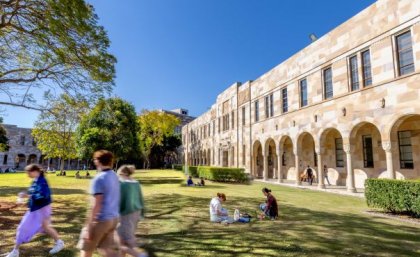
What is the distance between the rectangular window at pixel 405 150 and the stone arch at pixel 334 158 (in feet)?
12.6

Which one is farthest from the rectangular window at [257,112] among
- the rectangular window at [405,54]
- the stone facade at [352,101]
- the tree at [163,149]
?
the tree at [163,149]

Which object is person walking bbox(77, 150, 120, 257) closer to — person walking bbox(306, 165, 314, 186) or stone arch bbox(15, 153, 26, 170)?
person walking bbox(306, 165, 314, 186)

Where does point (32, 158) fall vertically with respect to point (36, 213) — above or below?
above

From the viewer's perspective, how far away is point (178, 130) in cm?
8356

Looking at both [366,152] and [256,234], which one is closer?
[256,234]

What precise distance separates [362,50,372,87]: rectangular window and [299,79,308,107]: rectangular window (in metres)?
4.95

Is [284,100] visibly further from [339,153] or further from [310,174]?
[310,174]

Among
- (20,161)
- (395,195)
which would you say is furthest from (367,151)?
(20,161)

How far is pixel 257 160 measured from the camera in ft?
94.5

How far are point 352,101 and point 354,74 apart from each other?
1749 millimetres

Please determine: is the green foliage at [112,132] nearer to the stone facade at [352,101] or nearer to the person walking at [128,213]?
the stone facade at [352,101]

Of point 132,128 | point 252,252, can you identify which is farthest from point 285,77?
point 252,252

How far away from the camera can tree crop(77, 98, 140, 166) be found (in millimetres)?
Result: 23438

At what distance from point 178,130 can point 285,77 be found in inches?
2506
